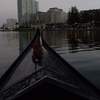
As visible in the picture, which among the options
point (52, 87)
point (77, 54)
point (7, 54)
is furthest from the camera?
point (7, 54)

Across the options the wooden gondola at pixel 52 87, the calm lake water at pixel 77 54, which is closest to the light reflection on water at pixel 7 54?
the calm lake water at pixel 77 54

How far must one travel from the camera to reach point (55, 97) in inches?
177

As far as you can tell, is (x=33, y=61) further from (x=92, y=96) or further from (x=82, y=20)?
(x=82, y=20)

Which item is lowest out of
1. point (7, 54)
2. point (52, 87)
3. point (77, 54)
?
point (7, 54)

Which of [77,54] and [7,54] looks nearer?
[77,54]

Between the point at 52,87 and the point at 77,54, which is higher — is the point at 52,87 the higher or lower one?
the higher one

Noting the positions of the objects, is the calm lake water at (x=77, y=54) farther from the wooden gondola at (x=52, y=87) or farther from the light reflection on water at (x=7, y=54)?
the wooden gondola at (x=52, y=87)

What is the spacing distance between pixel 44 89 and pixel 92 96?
Result: 1258mm

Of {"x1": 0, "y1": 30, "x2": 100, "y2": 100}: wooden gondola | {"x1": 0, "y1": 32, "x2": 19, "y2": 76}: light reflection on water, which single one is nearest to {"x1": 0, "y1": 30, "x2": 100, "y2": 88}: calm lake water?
{"x1": 0, "y1": 32, "x2": 19, "y2": 76}: light reflection on water

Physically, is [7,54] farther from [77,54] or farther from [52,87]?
[52,87]

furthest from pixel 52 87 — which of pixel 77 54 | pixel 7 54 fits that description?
pixel 7 54

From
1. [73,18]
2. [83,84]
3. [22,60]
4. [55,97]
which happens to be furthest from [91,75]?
[73,18]

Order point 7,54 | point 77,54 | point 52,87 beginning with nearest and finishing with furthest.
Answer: point 52,87
point 77,54
point 7,54

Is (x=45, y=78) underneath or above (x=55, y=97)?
above
